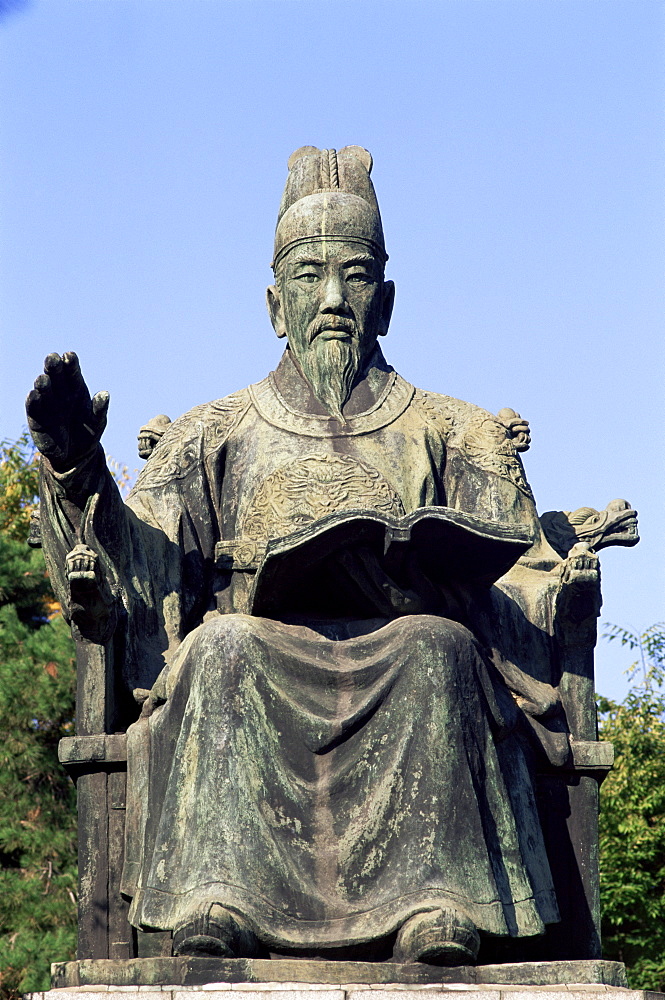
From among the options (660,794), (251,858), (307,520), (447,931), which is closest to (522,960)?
(447,931)

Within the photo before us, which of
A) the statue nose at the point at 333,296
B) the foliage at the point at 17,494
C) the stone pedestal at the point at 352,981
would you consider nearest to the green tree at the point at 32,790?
the foliage at the point at 17,494

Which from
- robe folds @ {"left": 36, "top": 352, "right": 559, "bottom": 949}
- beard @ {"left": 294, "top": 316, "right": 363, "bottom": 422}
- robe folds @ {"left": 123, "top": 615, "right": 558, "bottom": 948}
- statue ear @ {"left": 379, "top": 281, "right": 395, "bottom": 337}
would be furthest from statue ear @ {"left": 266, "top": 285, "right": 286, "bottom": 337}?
robe folds @ {"left": 123, "top": 615, "right": 558, "bottom": 948}

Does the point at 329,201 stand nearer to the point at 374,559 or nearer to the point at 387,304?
the point at 387,304

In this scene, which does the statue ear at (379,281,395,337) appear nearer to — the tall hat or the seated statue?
the seated statue

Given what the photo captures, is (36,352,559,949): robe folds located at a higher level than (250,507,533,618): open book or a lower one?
lower

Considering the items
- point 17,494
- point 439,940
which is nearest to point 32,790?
point 17,494

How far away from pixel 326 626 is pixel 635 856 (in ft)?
27.3

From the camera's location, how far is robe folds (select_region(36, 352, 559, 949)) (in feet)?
21.7

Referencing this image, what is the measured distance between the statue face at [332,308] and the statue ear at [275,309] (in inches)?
5.8

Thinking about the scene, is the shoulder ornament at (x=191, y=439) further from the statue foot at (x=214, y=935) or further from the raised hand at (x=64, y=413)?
the statue foot at (x=214, y=935)

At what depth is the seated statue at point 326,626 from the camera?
664cm

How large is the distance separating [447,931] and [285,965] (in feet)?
1.87

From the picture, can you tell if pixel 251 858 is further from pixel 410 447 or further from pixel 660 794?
pixel 660 794

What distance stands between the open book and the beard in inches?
46.6
